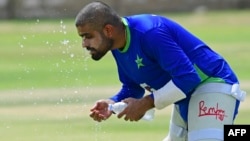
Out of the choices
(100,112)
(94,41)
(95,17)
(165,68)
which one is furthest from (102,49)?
(100,112)

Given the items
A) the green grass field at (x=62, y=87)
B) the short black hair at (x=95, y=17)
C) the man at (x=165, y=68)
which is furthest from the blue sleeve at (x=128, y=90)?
the green grass field at (x=62, y=87)

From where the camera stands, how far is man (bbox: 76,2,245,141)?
8547 mm

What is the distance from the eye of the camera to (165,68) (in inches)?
336

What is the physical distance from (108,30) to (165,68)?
54 cm

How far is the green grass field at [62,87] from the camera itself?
14.6m

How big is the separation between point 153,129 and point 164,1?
111 ft

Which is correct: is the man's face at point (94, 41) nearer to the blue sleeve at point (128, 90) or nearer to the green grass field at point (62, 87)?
the blue sleeve at point (128, 90)

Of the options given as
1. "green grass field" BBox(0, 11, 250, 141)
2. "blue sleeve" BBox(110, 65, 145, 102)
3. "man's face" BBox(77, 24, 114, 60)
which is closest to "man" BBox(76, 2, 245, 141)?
"man's face" BBox(77, 24, 114, 60)

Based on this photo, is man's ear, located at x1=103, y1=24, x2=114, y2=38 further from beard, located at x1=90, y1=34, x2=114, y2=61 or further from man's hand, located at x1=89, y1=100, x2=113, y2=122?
man's hand, located at x1=89, y1=100, x2=113, y2=122

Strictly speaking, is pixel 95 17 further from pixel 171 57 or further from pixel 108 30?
pixel 171 57

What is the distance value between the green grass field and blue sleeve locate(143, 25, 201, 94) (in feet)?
16.8

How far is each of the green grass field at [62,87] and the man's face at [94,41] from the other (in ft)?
16.6

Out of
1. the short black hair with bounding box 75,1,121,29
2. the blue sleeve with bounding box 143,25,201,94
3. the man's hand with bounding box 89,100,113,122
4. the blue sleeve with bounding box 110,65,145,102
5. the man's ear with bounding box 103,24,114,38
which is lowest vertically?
the man's hand with bounding box 89,100,113,122

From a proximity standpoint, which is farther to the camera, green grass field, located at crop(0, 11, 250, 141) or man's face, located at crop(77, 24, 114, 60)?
green grass field, located at crop(0, 11, 250, 141)
